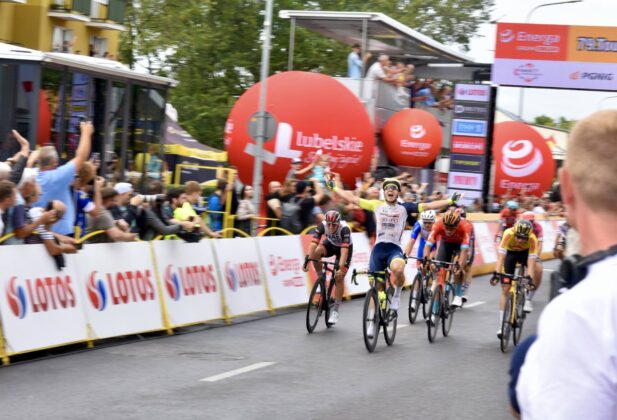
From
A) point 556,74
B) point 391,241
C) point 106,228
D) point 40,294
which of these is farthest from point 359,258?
point 556,74

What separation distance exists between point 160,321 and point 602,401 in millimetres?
11461

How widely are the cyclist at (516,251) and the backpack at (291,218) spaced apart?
406 centimetres

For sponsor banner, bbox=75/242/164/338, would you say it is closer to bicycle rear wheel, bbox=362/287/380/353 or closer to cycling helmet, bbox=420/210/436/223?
bicycle rear wheel, bbox=362/287/380/353

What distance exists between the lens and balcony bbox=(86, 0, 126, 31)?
37562 millimetres

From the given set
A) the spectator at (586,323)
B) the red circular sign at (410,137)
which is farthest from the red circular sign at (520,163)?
the spectator at (586,323)

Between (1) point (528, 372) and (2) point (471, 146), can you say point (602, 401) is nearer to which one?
(1) point (528, 372)

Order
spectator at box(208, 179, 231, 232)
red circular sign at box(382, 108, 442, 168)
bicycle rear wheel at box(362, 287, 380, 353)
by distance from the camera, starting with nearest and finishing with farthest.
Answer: bicycle rear wheel at box(362, 287, 380, 353) → spectator at box(208, 179, 231, 232) → red circular sign at box(382, 108, 442, 168)

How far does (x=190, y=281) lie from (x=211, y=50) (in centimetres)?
3887

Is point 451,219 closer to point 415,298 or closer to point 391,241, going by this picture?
point 415,298

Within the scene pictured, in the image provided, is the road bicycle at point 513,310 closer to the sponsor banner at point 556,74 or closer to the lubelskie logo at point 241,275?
the lubelskie logo at point 241,275

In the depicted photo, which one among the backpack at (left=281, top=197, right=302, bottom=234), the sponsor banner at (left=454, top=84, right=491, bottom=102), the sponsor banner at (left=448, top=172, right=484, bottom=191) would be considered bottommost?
the backpack at (left=281, top=197, right=302, bottom=234)

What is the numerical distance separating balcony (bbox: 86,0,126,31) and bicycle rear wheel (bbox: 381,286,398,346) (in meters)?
26.3

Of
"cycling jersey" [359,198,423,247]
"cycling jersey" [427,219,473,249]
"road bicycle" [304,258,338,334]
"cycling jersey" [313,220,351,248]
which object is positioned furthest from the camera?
"cycling jersey" [427,219,473,249]

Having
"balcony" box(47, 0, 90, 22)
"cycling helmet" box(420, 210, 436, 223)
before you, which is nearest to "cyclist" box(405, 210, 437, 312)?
"cycling helmet" box(420, 210, 436, 223)
